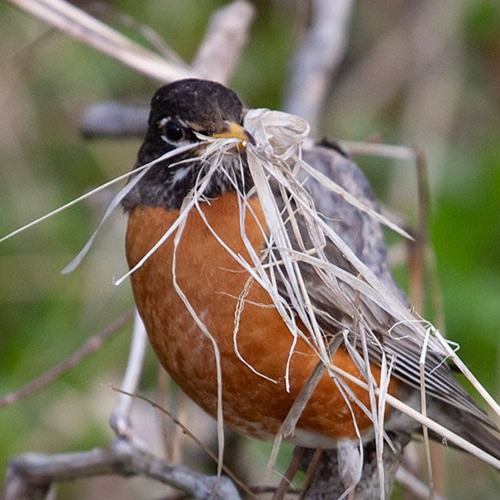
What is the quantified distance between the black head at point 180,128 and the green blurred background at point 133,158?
101 cm

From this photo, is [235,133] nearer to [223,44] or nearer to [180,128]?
[180,128]

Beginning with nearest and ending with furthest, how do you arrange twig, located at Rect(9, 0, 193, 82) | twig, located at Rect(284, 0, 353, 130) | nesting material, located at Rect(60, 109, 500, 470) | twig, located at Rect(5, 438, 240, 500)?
nesting material, located at Rect(60, 109, 500, 470)
twig, located at Rect(5, 438, 240, 500)
twig, located at Rect(9, 0, 193, 82)
twig, located at Rect(284, 0, 353, 130)

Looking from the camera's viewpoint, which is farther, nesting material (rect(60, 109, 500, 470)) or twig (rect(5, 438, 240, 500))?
twig (rect(5, 438, 240, 500))

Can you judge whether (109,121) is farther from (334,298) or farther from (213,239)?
(334,298)

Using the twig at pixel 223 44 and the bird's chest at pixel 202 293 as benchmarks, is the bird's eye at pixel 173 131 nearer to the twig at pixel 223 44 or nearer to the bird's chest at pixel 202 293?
the bird's chest at pixel 202 293

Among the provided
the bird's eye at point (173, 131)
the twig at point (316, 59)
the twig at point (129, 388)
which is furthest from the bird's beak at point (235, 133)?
the twig at point (316, 59)

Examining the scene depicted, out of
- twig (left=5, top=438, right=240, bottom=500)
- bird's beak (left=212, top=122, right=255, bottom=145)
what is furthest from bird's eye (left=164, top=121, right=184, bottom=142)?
twig (left=5, top=438, right=240, bottom=500)

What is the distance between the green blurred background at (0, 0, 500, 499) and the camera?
4.60m

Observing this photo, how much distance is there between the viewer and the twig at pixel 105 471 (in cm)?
314

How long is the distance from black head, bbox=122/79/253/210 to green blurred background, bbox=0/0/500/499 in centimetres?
101

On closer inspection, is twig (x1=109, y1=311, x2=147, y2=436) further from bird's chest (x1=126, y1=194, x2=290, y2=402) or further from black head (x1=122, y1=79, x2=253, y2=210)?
black head (x1=122, y1=79, x2=253, y2=210)

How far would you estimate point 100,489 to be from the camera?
15.5 feet

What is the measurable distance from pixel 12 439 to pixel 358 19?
306 cm

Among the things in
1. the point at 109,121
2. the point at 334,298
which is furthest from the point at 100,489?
the point at 334,298
